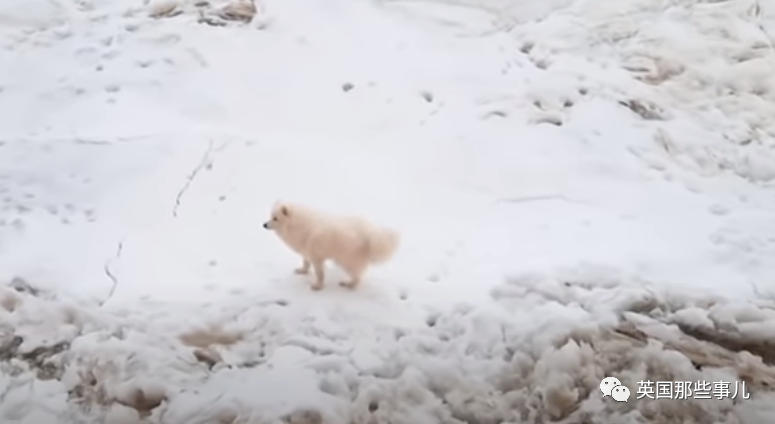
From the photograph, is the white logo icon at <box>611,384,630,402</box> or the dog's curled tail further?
the dog's curled tail

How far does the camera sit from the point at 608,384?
44.0 inches

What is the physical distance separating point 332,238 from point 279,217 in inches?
3.8

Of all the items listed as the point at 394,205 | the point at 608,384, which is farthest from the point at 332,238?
the point at 608,384

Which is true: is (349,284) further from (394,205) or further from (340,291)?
(394,205)

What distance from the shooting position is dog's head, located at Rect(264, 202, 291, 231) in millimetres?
1296

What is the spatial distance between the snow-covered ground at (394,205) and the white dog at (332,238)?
5 cm

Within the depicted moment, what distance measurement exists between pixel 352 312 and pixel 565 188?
565mm

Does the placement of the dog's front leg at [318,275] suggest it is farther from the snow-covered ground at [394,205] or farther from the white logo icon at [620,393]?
the white logo icon at [620,393]

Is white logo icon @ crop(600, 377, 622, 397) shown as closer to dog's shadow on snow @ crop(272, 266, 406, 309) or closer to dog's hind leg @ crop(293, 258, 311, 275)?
dog's shadow on snow @ crop(272, 266, 406, 309)

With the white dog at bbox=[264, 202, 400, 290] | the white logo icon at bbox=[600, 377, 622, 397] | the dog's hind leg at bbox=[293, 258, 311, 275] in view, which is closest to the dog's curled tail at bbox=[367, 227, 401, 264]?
the white dog at bbox=[264, 202, 400, 290]

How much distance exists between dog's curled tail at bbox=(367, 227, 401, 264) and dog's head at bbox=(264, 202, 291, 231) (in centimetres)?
14

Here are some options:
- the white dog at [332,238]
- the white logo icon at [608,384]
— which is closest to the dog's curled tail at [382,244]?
the white dog at [332,238]

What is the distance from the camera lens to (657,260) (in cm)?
135

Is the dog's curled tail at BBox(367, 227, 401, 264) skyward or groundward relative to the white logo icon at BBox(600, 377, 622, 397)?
skyward
